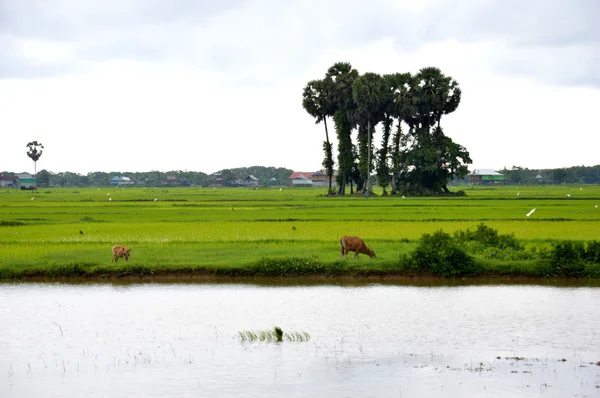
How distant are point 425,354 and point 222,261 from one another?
10200 mm

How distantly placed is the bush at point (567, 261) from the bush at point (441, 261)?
6.34 ft

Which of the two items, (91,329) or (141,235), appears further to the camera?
(141,235)

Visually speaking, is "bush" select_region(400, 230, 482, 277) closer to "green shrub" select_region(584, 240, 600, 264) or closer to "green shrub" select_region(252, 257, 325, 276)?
"green shrub" select_region(252, 257, 325, 276)

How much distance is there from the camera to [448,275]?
2028cm

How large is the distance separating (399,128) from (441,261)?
61934mm

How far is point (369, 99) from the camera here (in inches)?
3088

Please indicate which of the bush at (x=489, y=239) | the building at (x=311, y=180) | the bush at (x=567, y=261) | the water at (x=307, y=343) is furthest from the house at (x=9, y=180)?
the bush at (x=567, y=261)

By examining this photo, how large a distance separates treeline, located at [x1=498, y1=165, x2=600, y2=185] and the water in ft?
579

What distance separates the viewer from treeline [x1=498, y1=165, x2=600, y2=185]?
186 meters

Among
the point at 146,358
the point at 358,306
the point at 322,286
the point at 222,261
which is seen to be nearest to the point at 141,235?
the point at 222,261

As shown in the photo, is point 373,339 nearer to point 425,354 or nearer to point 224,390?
point 425,354

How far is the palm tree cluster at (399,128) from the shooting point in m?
78.7

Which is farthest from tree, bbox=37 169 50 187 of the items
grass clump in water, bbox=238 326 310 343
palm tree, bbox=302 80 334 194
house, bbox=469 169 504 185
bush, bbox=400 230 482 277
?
grass clump in water, bbox=238 326 310 343

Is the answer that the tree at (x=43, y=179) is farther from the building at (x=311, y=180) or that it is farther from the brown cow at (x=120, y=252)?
the brown cow at (x=120, y=252)
